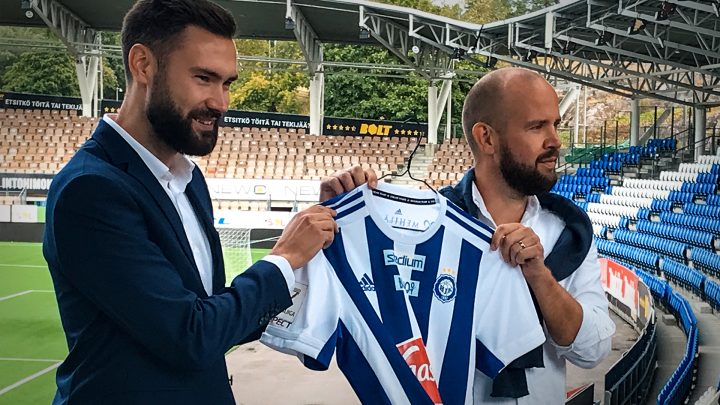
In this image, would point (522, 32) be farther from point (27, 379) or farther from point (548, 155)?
point (548, 155)

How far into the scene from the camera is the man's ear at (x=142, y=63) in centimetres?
151

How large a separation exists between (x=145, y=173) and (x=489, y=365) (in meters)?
0.97

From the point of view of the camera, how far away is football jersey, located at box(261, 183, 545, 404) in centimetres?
191

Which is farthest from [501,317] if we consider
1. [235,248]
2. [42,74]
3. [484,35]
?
[42,74]

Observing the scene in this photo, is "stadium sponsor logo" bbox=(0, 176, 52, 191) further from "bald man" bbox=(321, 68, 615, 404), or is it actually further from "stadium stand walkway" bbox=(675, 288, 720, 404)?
"bald man" bbox=(321, 68, 615, 404)

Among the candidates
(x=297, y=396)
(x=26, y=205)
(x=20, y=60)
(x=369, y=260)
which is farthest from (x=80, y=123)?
(x=369, y=260)

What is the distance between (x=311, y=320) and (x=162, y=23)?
0.80 m

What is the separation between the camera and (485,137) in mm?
1979

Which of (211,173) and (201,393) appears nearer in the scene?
(201,393)

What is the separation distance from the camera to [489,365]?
192 cm

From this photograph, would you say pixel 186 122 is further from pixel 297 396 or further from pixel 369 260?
pixel 297 396

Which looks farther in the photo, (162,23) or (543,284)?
(543,284)

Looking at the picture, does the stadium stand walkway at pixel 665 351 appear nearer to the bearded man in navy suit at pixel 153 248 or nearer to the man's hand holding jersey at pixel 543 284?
the man's hand holding jersey at pixel 543 284

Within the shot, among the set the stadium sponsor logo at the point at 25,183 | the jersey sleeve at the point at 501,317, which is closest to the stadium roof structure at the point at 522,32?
the stadium sponsor logo at the point at 25,183
